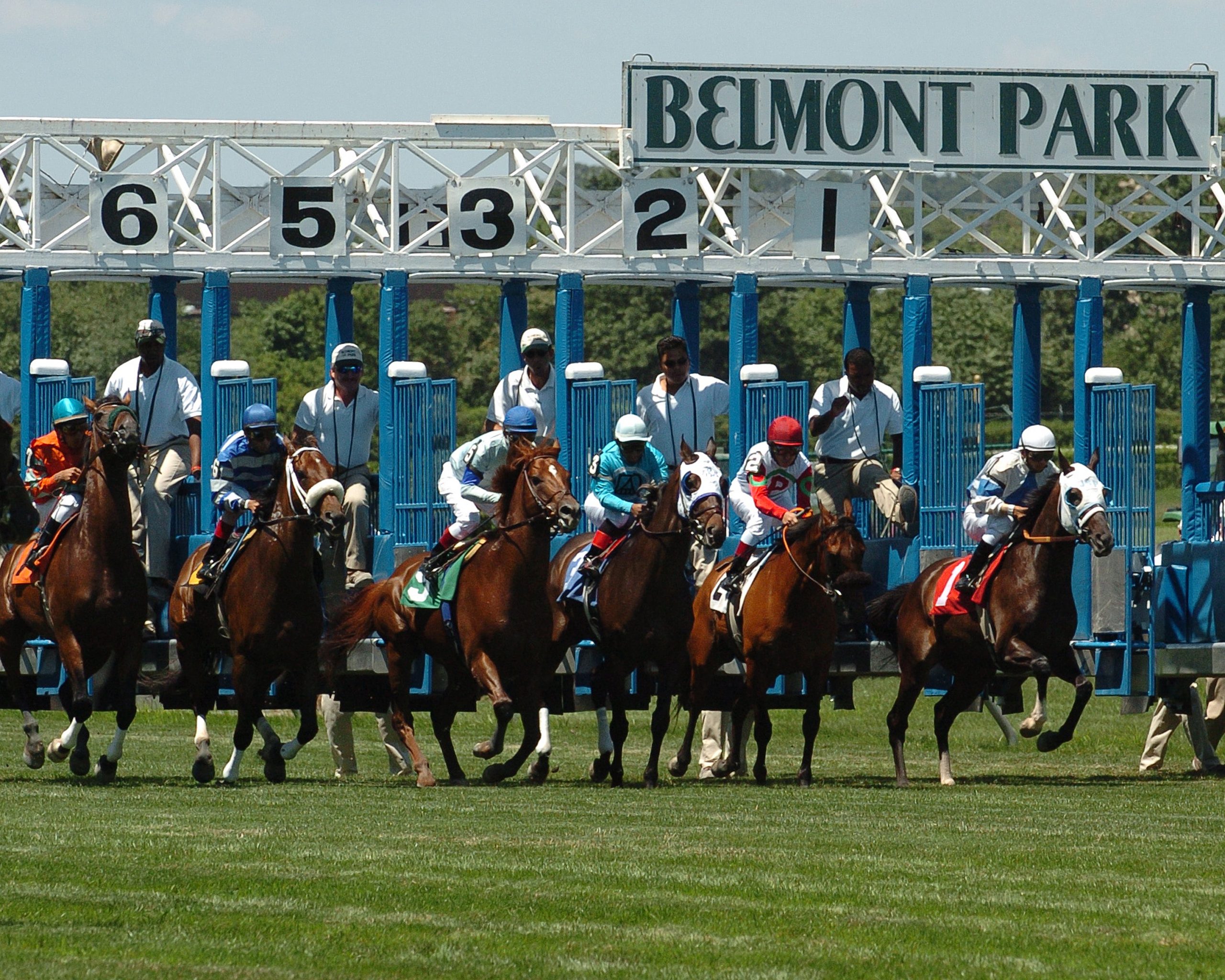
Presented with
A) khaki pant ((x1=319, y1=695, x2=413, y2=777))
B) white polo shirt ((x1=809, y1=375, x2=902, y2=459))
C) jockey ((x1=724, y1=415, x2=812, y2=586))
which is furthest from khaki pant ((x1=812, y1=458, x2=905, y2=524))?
khaki pant ((x1=319, y1=695, x2=413, y2=777))

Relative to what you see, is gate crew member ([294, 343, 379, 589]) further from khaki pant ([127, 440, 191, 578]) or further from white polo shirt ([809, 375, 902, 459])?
white polo shirt ([809, 375, 902, 459])

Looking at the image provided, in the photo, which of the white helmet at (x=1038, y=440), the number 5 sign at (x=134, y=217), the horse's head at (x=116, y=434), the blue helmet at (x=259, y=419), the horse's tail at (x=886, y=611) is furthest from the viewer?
the number 5 sign at (x=134, y=217)

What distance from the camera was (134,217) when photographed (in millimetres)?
17750

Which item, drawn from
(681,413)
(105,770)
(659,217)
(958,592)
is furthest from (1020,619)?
(105,770)

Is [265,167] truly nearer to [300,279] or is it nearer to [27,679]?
[300,279]

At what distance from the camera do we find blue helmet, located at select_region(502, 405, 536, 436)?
46.9 feet

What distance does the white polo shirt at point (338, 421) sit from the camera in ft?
53.6

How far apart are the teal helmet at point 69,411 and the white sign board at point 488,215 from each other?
12.0ft

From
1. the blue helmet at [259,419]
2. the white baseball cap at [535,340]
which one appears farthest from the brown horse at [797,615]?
the blue helmet at [259,419]

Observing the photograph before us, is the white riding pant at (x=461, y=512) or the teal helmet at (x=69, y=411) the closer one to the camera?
the white riding pant at (x=461, y=512)

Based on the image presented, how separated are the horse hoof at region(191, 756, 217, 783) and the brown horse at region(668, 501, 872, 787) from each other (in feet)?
10.7

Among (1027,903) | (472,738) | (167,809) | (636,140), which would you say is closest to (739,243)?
(636,140)

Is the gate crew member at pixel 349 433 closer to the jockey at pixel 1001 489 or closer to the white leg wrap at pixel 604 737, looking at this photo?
the white leg wrap at pixel 604 737

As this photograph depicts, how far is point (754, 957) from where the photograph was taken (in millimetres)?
7816
